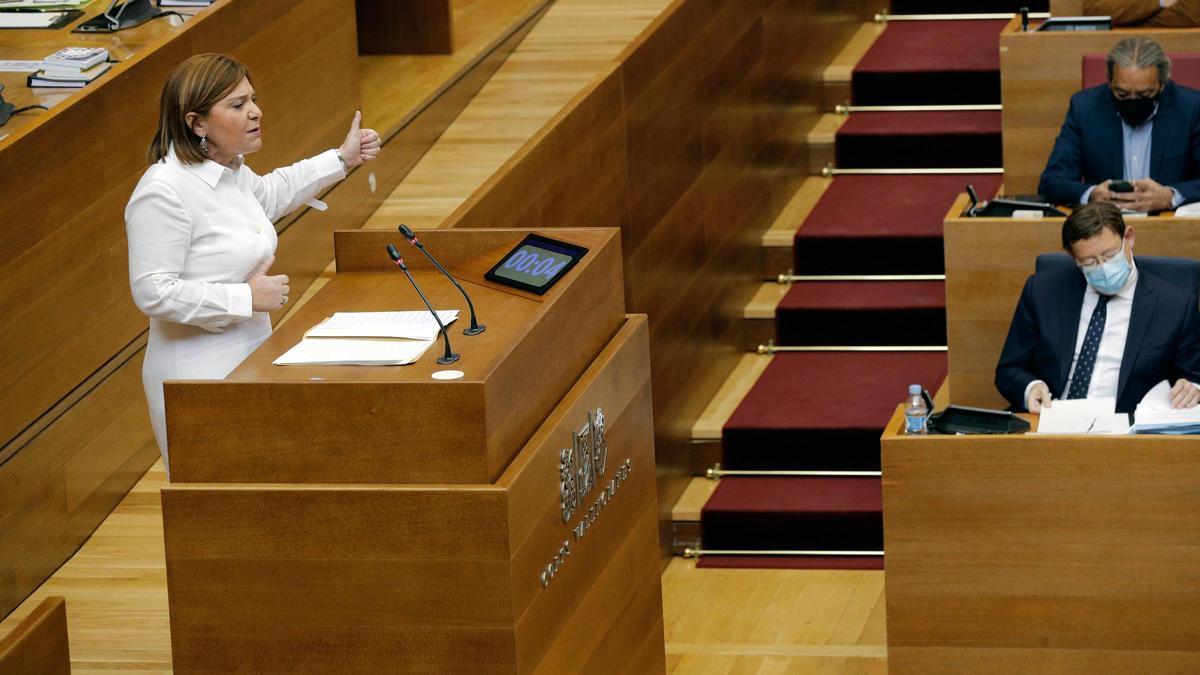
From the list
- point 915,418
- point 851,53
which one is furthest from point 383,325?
point 851,53

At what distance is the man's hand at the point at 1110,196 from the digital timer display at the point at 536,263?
6.85 ft

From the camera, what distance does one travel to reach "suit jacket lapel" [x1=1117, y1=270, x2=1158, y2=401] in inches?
158

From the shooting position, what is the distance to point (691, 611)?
4.82m

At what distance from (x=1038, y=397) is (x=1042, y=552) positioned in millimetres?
409

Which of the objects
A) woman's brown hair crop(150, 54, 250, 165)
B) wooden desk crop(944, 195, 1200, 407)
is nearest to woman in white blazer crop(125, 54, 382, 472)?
woman's brown hair crop(150, 54, 250, 165)

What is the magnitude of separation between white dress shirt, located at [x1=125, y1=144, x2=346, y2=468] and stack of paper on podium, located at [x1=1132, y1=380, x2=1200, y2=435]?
1.77m

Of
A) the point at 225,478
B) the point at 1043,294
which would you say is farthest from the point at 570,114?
the point at 225,478

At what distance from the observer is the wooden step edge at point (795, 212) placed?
6.02m

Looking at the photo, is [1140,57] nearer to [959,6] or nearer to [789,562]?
[789,562]

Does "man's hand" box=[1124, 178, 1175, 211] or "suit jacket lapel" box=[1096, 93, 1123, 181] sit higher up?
"suit jacket lapel" box=[1096, 93, 1123, 181]

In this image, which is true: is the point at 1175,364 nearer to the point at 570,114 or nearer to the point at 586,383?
the point at 570,114

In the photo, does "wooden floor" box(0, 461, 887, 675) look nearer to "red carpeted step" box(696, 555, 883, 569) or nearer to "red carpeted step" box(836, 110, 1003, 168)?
"red carpeted step" box(696, 555, 883, 569)

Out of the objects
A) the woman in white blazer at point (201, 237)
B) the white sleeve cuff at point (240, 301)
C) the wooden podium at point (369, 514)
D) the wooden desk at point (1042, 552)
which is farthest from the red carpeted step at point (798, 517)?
the white sleeve cuff at point (240, 301)

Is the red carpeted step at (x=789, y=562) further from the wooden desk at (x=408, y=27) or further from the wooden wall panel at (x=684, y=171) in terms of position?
the wooden desk at (x=408, y=27)
